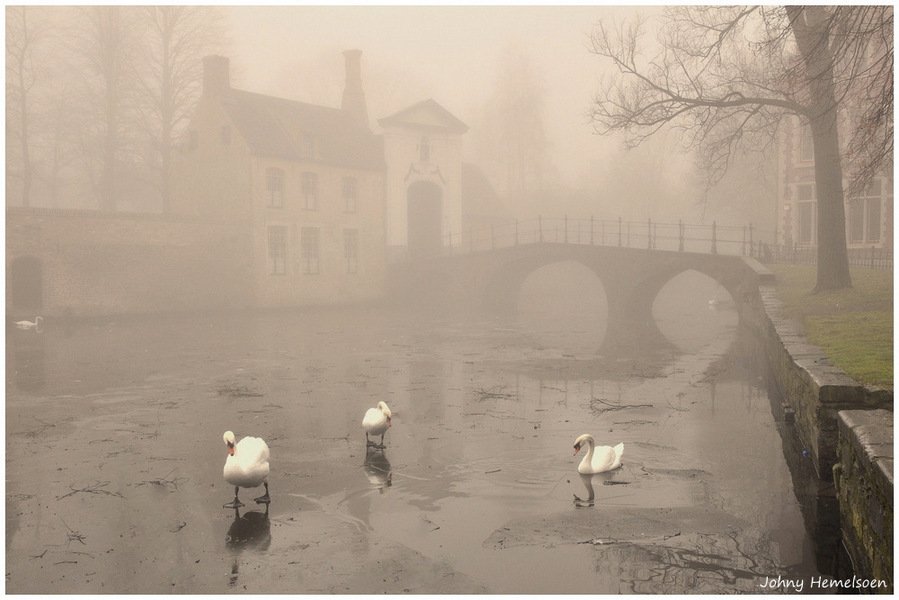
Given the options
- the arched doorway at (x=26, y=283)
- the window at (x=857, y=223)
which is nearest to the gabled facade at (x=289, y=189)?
the arched doorway at (x=26, y=283)

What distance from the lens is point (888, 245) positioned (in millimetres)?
25766

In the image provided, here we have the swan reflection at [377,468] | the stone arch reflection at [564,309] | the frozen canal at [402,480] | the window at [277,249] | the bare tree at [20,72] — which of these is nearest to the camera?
the frozen canal at [402,480]

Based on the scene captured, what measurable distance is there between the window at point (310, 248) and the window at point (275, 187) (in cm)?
155

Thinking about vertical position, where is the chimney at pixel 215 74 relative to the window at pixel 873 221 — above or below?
above

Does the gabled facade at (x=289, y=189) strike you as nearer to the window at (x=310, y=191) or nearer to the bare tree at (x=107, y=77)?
the window at (x=310, y=191)

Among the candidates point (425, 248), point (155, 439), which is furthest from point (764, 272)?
point (425, 248)

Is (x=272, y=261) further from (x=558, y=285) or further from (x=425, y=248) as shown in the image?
(x=558, y=285)

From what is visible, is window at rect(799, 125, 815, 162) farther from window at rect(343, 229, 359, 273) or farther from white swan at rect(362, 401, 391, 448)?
white swan at rect(362, 401, 391, 448)

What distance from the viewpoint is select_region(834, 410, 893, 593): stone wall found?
5055 mm

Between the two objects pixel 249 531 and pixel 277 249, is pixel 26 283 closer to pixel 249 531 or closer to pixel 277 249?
pixel 277 249

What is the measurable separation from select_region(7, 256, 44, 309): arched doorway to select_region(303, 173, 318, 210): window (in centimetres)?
1067

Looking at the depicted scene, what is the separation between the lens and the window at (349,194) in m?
36.7

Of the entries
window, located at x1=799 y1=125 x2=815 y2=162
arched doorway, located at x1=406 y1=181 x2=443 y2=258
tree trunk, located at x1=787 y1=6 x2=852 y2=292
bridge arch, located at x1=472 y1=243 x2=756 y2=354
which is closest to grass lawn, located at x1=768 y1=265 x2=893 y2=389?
tree trunk, located at x1=787 y1=6 x2=852 y2=292

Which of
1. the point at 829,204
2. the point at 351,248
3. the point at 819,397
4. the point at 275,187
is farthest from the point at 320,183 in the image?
the point at 819,397
